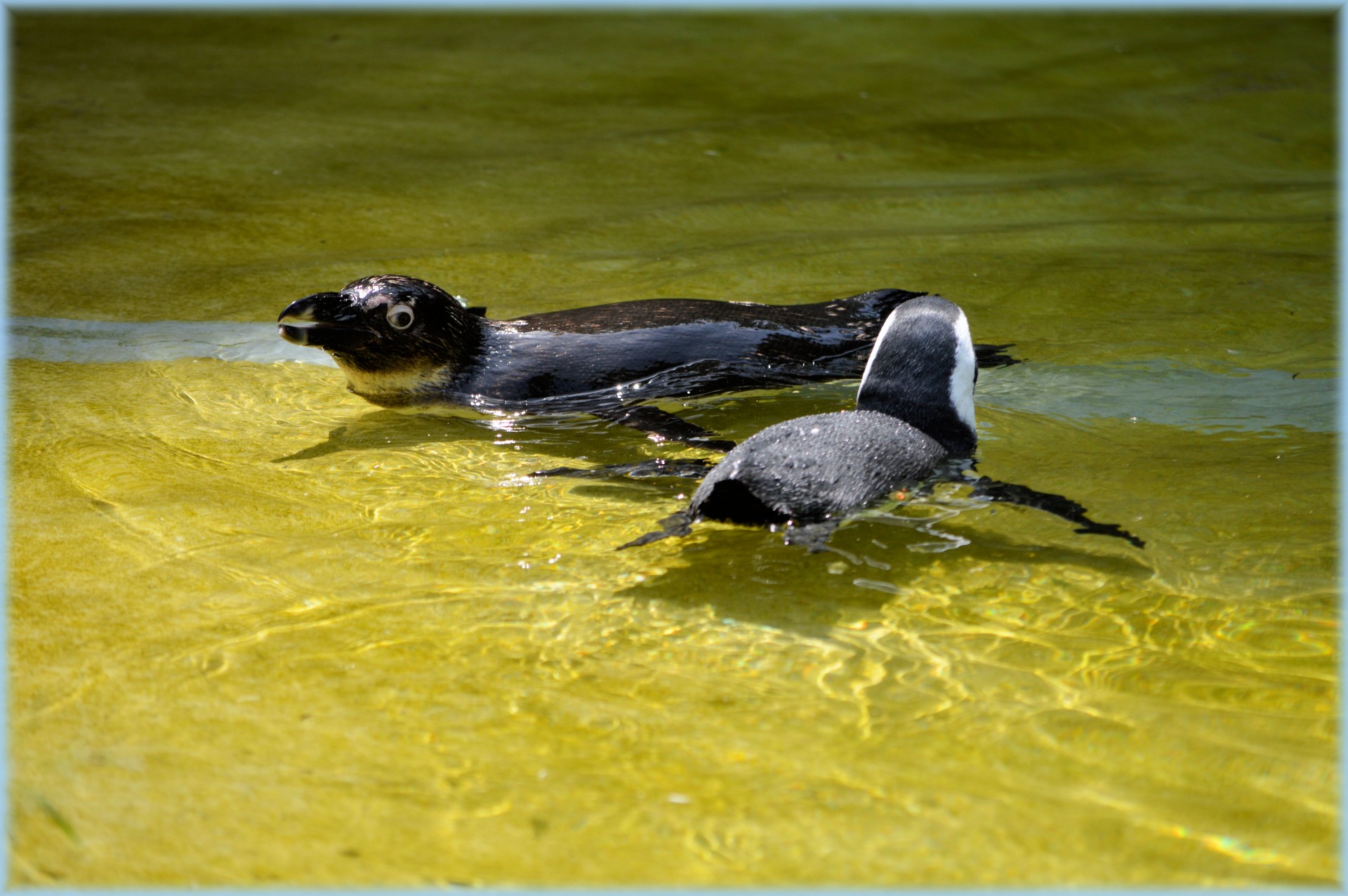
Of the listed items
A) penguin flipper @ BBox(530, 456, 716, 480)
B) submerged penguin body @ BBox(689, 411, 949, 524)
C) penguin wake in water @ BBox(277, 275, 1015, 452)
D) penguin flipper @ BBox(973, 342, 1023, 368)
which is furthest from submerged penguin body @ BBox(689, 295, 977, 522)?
penguin flipper @ BBox(973, 342, 1023, 368)

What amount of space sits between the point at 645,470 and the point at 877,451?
60cm

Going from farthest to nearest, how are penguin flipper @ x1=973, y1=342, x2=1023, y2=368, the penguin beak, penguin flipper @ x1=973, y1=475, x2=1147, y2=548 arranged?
penguin flipper @ x1=973, y1=342, x2=1023, y2=368 < the penguin beak < penguin flipper @ x1=973, y1=475, x2=1147, y2=548

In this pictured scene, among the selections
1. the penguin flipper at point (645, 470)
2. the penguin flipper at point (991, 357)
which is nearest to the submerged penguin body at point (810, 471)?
the penguin flipper at point (645, 470)

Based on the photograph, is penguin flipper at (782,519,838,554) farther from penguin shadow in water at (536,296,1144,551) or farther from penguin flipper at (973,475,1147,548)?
penguin flipper at (973,475,1147,548)

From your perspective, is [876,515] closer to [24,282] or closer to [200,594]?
[200,594]

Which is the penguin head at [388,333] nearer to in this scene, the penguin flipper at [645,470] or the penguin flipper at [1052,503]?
the penguin flipper at [645,470]

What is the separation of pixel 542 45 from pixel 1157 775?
722 cm

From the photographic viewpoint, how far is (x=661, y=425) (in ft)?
11.8

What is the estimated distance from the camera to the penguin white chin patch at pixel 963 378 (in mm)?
3375

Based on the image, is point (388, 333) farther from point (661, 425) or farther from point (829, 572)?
point (829, 572)

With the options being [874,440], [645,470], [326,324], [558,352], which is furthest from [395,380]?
[874,440]

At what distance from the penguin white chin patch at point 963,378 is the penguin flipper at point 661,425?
2.01 feet

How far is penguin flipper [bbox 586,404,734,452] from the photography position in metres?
3.46

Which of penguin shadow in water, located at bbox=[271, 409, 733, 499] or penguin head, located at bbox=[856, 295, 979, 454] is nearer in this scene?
penguin head, located at bbox=[856, 295, 979, 454]
